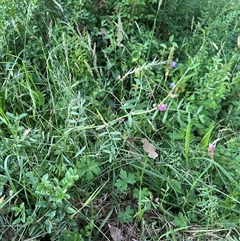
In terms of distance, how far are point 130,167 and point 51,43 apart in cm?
73

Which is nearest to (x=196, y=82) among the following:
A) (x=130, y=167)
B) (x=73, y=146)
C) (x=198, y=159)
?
(x=198, y=159)

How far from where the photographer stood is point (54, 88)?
217 cm

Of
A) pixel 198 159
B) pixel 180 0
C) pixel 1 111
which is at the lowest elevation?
pixel 198 159

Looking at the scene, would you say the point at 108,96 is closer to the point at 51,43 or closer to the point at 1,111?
the point at 51,43

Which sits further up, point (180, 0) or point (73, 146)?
point (180, 0)

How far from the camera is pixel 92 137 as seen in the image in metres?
2.02

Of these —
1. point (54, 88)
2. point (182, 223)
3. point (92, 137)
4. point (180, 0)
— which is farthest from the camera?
point (180, 0)

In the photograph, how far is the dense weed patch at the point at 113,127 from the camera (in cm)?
184

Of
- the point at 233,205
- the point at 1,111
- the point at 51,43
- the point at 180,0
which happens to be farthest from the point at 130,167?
the point at 180,0

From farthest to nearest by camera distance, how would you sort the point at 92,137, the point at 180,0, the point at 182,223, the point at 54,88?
the point at 180,0 < the point at 54,88 < the point at 92,137 < the point at 182,223

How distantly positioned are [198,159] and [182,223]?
286 millimetres

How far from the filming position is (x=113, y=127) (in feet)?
6.66

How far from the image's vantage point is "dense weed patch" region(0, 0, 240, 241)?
1.84 m

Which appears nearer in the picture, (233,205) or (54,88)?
(233,205)
